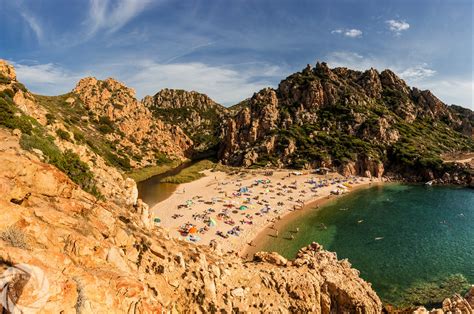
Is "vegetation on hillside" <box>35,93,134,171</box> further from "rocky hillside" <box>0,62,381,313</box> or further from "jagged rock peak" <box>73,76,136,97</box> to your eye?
"rocky hillside" <box>0,62,381,313</box>

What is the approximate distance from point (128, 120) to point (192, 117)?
67.2 metres

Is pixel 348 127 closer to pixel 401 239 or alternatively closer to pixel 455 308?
pixel 401 239

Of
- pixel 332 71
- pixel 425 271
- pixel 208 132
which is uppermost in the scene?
pixel 332 71

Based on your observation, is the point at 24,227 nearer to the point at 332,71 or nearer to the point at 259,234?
the point at 259,234

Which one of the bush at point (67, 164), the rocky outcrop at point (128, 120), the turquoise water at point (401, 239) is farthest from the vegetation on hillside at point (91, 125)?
the bush at point (67, 164)

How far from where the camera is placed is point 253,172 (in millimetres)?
84750

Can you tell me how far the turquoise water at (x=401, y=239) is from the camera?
2791 cm

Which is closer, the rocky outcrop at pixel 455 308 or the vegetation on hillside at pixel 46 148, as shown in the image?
the vegetation on hillside at pixel 46 148

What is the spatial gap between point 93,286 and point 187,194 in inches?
2233

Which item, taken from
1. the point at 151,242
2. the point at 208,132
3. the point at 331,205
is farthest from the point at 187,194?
the point at 208,132

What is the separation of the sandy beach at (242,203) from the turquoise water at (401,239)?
12.8 feet

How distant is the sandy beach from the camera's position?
40969mm

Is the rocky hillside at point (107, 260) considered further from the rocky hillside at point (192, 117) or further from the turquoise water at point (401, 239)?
the rocky hillside at point (192, 117)

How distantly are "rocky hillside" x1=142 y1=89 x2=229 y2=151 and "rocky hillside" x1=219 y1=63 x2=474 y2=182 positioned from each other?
38117 mm
